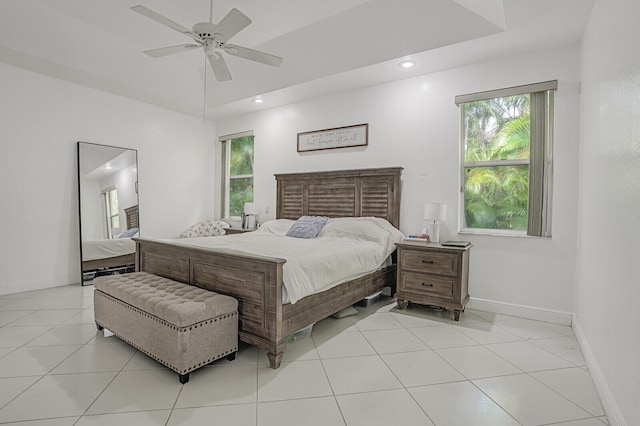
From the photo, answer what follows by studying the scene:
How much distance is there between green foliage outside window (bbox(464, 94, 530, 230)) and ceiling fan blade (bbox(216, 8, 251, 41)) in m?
Answer: 2.79

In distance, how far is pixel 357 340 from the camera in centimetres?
278

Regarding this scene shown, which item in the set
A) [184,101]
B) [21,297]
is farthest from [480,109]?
[21,297]

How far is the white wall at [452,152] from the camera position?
317 centimetres

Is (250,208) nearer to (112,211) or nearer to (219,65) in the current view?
(112,211)

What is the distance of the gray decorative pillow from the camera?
408 cm

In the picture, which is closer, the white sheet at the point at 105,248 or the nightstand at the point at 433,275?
the nightstand at the point at 433,275

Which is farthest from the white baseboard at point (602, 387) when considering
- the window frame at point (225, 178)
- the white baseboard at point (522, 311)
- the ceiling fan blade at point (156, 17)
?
the window frame at point (225, 178)

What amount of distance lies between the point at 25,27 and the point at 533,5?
4756 mm

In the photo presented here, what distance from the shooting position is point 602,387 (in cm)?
194

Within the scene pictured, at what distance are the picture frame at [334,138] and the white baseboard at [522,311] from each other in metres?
2.44

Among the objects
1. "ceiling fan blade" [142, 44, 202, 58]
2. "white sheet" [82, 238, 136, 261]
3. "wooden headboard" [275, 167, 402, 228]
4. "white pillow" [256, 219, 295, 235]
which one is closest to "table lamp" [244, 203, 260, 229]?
"wooden headboard" [275, 167, 402, 228]

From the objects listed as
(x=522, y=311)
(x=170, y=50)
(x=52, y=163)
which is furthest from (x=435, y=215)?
(x=52, y=163)

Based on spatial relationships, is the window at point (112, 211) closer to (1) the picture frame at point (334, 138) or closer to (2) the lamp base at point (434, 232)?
(1) the picture frame at point (334, 138)

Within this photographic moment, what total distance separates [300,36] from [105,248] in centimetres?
396
